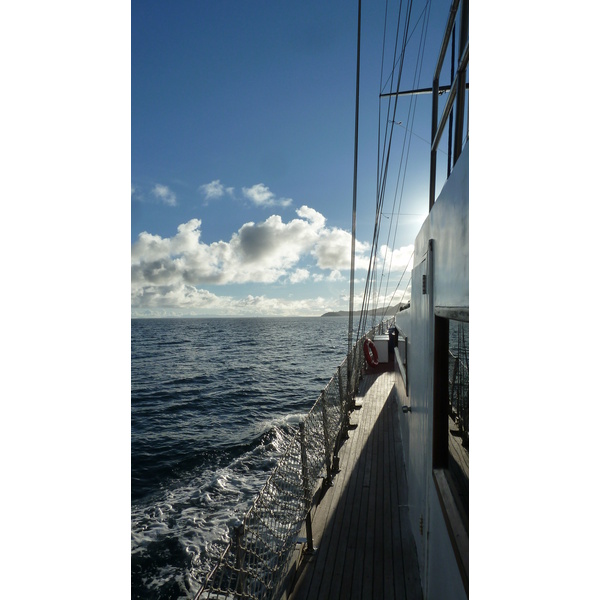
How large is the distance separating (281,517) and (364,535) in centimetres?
113

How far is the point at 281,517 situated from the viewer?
12.5ft

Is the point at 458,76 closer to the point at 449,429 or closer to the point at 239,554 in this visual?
the point at 449,429

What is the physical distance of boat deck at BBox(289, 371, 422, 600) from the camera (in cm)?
358

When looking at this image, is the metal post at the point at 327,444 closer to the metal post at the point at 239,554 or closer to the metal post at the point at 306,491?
the metal post at the point at 306,491

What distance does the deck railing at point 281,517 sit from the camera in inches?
101

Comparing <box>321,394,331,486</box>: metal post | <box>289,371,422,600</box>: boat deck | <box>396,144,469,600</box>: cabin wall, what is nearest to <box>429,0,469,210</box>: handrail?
<box>396,144,469,600</box>: cabin wall

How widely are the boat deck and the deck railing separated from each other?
229 millimetres

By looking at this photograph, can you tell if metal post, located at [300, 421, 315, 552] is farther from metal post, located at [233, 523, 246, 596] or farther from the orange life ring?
the orange life ring

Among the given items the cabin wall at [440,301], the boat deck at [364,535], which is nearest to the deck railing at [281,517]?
the boat deck at [364,535]

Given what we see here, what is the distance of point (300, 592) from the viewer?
353 centimetres

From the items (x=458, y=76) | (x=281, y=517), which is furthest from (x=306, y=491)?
(x=458, y=76)
